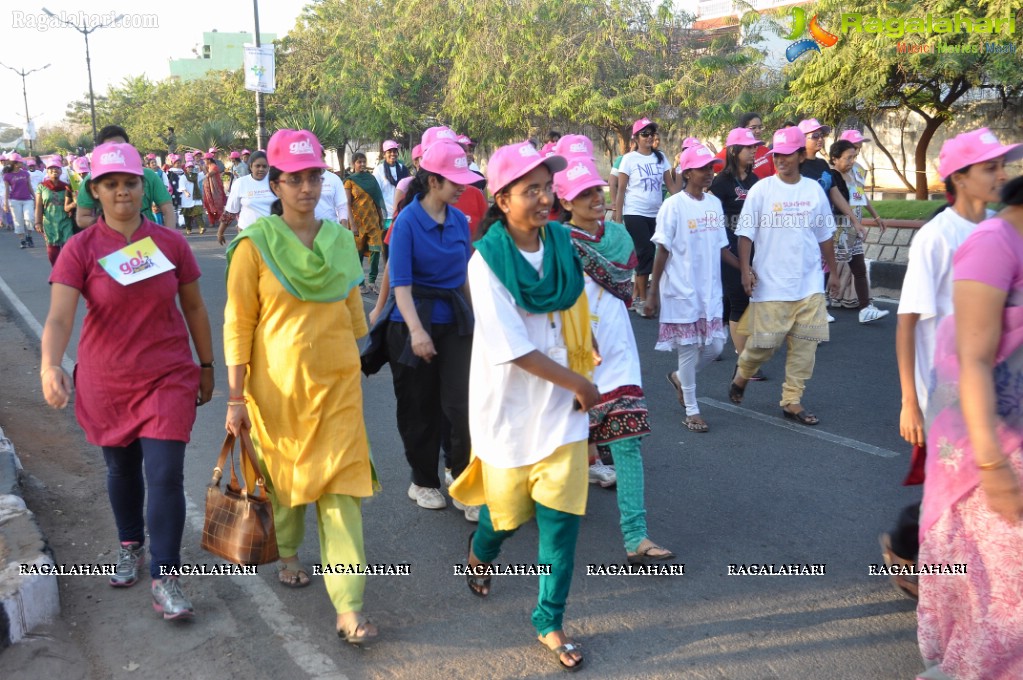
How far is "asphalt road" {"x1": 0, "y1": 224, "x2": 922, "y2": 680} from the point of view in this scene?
3.53 m

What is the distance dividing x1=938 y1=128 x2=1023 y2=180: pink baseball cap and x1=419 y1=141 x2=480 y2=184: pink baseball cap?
6.53ft

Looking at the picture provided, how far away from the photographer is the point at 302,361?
371 centimetres

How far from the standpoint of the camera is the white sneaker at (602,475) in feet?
17.3

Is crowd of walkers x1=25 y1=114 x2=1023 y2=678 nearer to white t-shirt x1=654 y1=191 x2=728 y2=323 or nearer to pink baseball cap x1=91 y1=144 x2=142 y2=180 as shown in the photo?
pink baseball cap x1=91 y1=144 x2=142 y2=180

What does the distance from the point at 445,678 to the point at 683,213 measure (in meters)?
3.51

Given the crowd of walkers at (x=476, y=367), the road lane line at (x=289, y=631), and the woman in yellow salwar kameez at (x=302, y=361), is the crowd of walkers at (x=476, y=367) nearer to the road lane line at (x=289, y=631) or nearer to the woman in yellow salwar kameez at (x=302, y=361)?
the woman in yellow salwar kameez at (x=302, y=361)

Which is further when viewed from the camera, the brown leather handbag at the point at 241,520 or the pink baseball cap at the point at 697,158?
the pink baseball cap at the point at 697,158

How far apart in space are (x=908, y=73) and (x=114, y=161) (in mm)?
18708

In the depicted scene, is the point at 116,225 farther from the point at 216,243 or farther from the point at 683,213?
the point at 216,243

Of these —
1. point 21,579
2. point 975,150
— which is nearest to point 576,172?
point 975,150

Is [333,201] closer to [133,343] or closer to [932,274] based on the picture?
[133,343]

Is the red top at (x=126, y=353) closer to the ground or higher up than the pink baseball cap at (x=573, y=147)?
closer to the ground

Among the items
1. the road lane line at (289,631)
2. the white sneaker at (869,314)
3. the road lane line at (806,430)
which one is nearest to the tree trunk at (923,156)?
the white sneaker at (869,314)

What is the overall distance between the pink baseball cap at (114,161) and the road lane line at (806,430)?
419cm
